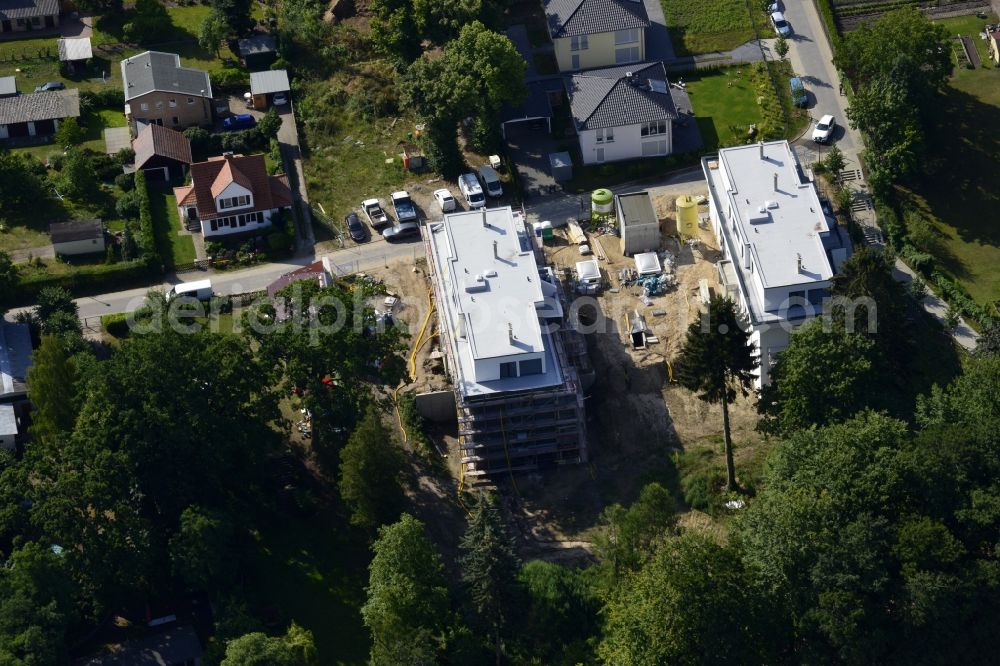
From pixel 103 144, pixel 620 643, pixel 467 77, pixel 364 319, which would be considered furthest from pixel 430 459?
pixel 103 144

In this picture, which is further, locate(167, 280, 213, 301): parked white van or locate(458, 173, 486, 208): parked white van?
locate(458, 173, 486, 208): parked white van

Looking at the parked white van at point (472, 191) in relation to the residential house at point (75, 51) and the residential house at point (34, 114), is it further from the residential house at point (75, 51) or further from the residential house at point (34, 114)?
the residential house at point (75, 51)

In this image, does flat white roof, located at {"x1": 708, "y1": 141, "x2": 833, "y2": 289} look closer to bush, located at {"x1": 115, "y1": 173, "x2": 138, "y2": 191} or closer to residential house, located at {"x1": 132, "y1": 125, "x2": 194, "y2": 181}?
residential house, located at {"x1": 132, "y1": 125, "x2": 194, "y2": 181}

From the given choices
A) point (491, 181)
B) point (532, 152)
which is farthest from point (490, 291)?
point (532, 152)

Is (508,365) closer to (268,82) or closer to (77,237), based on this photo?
(77,237)

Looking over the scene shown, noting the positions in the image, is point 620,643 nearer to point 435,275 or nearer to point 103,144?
point 435,275

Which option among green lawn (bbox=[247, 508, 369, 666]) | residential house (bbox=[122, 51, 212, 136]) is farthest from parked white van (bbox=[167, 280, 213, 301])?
green lawn (bbox=[247, 508, 369, 666])
